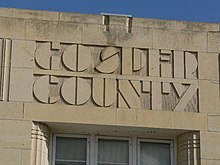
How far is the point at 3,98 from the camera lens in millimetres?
12242

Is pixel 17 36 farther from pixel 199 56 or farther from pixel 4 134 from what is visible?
pixel 199 56

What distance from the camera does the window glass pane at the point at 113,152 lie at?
12.9 m

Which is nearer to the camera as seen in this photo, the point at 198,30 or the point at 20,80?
the point at 20,80

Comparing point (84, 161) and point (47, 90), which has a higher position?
point (47, 90)

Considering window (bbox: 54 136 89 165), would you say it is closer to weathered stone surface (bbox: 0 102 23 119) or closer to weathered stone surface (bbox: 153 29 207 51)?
weathered stone surface (bbox: 0 102 23 119)

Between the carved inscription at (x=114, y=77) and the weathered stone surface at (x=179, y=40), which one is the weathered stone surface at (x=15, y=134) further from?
the weathered stone surface at (x=179, y=40)

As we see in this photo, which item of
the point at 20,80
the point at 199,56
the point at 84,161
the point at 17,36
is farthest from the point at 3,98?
the point at 199,56

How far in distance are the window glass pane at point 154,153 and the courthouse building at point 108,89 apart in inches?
0.9

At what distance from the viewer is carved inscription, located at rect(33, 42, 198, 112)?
12500 millimetres

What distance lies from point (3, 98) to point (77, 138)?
1955 millimetres

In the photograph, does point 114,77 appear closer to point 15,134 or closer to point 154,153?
point 154,153

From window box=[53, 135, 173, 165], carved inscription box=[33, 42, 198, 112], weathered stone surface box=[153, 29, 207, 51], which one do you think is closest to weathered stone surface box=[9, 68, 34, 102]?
carved inscription box=[33, 42, 198, 112]

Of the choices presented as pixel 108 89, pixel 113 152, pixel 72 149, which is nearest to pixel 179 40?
pixel 108 89

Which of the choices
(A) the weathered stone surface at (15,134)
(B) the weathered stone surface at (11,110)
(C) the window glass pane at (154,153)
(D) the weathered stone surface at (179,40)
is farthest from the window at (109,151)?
(D) the weathered stone surface at (179,40)
